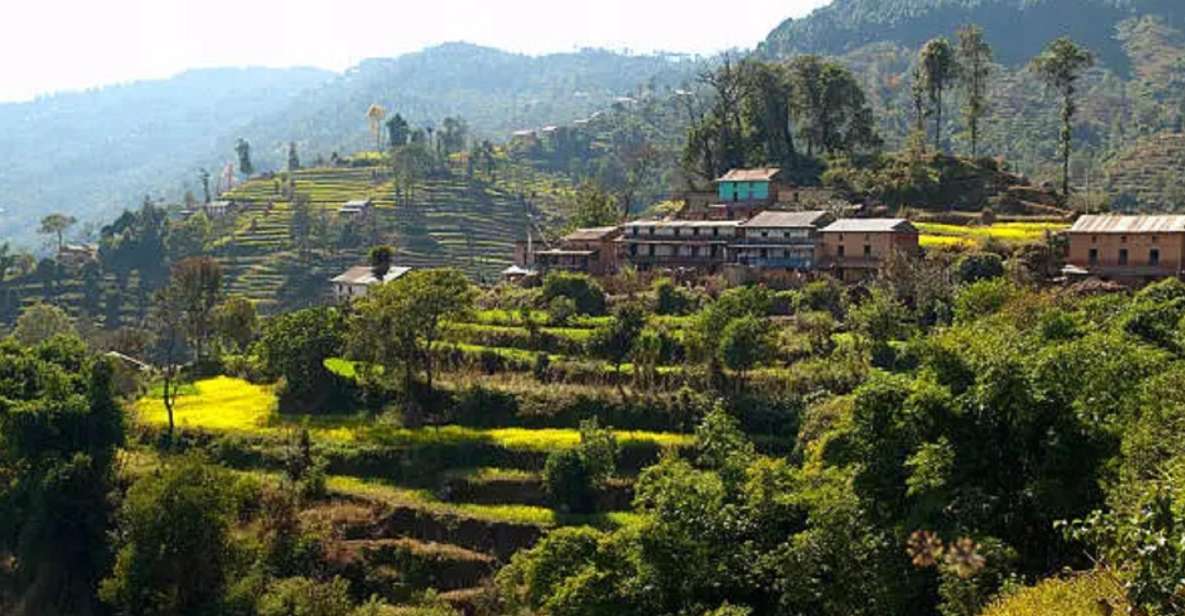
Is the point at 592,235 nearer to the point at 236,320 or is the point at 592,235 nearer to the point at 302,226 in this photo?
the point at 236,320

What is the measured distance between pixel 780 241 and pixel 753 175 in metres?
8.83

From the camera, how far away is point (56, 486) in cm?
3166

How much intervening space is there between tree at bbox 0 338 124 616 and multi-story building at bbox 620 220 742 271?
81.2 feet

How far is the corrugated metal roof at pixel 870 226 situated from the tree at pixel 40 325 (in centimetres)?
4145

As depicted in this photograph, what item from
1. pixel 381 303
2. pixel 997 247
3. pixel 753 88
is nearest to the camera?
pixel 381 303

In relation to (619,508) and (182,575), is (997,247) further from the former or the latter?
(182,575)

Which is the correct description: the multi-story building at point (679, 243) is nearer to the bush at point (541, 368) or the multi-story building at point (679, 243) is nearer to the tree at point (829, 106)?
the bush at point (541, 368)

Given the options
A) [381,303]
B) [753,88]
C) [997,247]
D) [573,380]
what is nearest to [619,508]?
[573,380]

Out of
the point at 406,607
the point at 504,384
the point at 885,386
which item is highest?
the point at 885,386

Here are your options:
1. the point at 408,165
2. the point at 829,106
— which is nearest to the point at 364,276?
the point at 829,106

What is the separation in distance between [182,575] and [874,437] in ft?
64.8

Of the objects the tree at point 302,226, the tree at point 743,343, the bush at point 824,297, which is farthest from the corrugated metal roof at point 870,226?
the tree at point 302,226

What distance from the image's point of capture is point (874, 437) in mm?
19688

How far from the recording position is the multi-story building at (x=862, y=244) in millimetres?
42656
